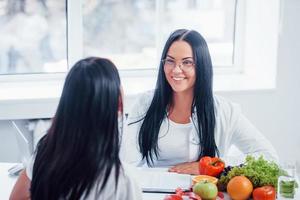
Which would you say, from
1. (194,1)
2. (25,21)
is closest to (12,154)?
(25,21)

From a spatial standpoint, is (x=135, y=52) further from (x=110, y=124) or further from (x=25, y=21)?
(x=110, y=124)

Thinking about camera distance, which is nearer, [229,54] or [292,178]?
[292,178]

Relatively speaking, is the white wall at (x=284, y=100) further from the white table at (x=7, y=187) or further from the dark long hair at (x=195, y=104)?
the white table at (x=7, y=187)

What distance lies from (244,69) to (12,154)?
5.43 feet

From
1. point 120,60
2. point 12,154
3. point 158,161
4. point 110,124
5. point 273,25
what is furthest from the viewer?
point 120,60

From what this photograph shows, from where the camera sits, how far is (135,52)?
10.4 feet

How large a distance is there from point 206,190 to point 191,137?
540mm

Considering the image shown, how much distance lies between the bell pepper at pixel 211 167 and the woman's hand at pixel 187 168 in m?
0.07

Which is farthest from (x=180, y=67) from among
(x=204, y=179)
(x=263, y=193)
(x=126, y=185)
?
(x=126, y=185)

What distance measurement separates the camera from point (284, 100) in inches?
119

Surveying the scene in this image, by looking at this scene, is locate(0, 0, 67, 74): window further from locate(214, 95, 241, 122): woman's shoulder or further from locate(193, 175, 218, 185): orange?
locate(193, 175, 218, 185): orange

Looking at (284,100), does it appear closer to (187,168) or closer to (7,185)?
(187,168)

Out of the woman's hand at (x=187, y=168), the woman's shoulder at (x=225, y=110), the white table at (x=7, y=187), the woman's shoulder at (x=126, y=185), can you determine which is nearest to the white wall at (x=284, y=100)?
the woman's shoulder at (x=225, y=110)

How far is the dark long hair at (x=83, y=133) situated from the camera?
4.11 ft
